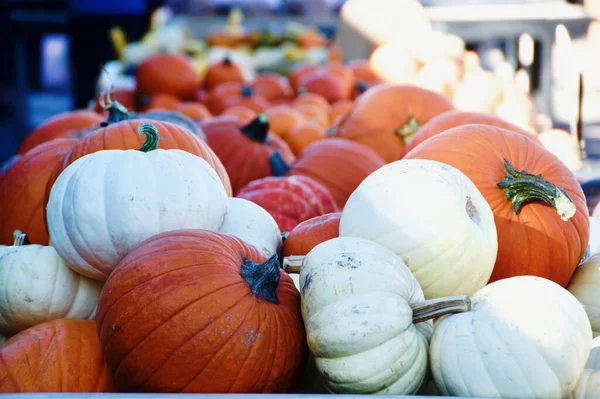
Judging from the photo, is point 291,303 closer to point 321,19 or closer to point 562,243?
point 562,243

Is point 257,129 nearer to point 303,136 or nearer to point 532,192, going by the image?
point 303,136

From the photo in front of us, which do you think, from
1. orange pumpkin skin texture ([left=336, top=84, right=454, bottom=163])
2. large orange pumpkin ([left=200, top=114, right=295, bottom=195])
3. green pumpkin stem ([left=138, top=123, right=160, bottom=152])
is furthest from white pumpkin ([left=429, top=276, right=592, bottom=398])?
orange pumpkin skin texture ([left=336, top=84, right=454, bottom=163])

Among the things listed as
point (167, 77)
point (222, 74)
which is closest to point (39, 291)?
point (167, 77)

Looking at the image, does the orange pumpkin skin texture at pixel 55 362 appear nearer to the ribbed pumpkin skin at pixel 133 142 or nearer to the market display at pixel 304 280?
the market display at pixel 304 280

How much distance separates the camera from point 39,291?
6.95 feet

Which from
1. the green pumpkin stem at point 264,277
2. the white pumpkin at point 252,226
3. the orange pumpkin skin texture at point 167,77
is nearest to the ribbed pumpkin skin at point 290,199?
the white pumpkin at point 252,226

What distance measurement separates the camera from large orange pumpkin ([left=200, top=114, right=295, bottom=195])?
376 cm

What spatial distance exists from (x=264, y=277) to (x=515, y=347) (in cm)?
66

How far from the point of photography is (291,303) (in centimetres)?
194

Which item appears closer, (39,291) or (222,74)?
(39,291)

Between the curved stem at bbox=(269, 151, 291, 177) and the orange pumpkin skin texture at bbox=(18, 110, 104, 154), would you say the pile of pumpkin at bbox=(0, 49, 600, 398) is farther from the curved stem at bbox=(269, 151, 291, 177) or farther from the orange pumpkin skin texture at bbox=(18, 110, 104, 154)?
the orange pumpkin skin texture at bbox=(18, 110, 104, 154)

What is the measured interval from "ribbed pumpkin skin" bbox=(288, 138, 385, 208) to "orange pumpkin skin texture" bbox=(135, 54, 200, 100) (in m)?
3.86

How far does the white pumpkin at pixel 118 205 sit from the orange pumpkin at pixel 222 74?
618cm

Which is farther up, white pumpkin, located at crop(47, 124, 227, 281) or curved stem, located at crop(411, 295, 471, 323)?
white pumpkin, located at crop(47, 124, 227, 281)
